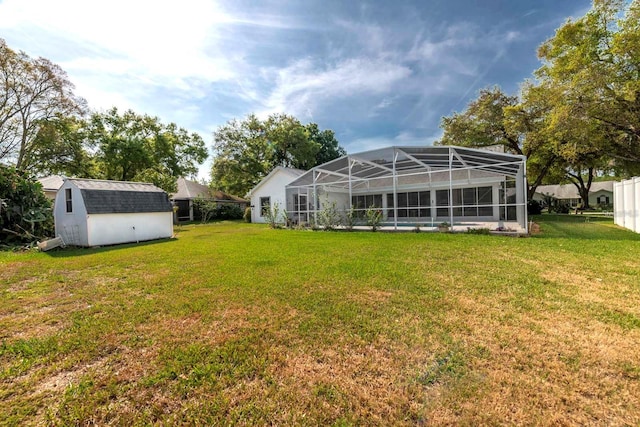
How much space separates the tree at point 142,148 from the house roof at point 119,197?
708cm

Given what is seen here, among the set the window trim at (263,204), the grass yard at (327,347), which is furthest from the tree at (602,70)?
the window trim at (263,204)

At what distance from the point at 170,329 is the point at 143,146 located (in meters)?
22.8

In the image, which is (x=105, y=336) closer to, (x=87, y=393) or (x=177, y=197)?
(x=87, y=393)

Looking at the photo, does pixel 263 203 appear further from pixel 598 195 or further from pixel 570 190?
pixel 598 195

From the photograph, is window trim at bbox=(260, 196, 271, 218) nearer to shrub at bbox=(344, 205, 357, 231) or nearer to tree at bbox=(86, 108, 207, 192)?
tree at bbox=(86, 108, 207, 192)

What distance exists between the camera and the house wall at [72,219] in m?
9.58

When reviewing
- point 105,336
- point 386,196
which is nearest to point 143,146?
point 386,196

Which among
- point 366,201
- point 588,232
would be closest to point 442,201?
point 366,201

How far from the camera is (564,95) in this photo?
12.6 m

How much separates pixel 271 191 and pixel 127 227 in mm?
10943

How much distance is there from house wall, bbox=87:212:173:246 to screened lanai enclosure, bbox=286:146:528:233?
6.79 metres

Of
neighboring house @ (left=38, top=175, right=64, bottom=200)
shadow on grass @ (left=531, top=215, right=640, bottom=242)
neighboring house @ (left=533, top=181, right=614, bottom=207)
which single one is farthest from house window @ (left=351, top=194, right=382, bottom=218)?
neighboring house @ (left=533, top=181, right=614, bottom=207)

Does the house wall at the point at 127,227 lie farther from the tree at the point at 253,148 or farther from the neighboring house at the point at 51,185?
the tree at the point at 253,148

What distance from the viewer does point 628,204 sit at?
10883 mm
